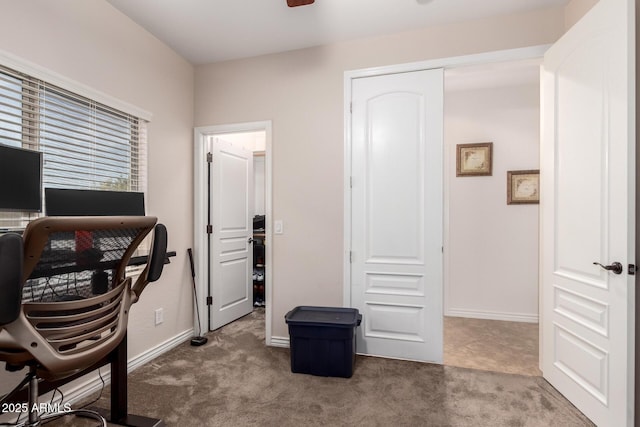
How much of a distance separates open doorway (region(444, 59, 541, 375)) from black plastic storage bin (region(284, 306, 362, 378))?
5.08 feet

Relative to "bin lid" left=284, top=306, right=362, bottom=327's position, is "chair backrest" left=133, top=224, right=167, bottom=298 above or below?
above

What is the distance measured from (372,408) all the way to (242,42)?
2974 mm

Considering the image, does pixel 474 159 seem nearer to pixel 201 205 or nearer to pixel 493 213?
pixel 493 213

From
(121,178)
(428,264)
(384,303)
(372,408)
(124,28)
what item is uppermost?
(124,28)

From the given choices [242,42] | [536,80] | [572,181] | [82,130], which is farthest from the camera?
[536,80]

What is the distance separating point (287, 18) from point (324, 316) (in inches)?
90.6

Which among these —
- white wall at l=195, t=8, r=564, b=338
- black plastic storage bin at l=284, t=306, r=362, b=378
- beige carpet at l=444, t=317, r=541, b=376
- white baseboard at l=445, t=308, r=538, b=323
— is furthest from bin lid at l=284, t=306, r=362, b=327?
white baseboard at l=445, t=308, r=538, b=323

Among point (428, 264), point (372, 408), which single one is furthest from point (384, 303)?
point (372, 408)

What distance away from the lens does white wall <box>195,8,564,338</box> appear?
280 centimetres

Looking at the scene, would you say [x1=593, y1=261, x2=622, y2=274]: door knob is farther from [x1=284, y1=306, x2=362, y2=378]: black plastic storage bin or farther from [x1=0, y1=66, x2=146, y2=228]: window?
[x1=0, y1=66, x2=146, y2=228]: window

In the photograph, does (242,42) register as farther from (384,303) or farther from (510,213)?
(510,213)

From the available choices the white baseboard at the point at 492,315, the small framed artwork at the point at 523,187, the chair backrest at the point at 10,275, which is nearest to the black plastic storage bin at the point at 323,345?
the chair backrest at the point at 10,275

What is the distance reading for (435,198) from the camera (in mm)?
2582

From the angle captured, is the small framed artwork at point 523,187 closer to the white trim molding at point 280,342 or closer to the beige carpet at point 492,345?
the beige carpet at point 492,345
